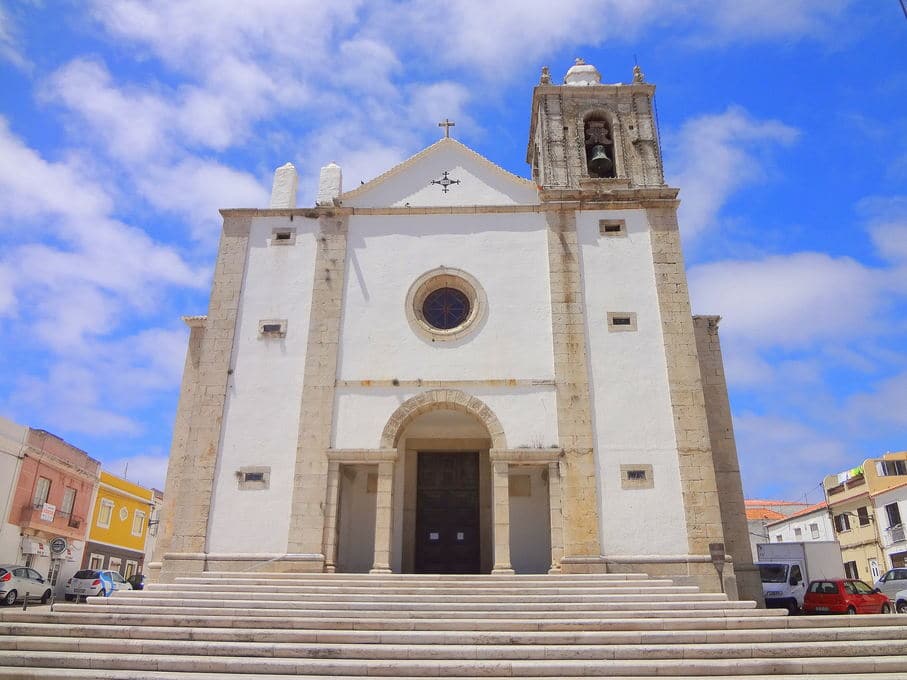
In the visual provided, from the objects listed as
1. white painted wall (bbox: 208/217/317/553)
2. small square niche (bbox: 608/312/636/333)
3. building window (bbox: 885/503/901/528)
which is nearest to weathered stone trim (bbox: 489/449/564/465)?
small square niche (bbox: 608/312/636/333)

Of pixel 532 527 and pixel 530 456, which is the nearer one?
pixel 530 456

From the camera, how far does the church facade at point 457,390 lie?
1299 centimetres

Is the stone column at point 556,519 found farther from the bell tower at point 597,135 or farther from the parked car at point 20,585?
the parked car at point 20,585

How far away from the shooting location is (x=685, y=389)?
13680 millimetres

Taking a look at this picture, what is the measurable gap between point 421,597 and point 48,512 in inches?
812

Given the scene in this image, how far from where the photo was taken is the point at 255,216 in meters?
15.6

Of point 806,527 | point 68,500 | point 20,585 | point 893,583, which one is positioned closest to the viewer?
point 20,585

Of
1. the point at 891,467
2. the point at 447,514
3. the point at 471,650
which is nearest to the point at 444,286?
the point at 447,514

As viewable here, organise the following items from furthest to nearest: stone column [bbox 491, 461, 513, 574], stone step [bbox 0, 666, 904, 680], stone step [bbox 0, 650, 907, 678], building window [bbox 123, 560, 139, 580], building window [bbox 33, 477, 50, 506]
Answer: building window [bbox 123, 560, 139, 580] < building window [bbox 33, 477, 50, 506] < stone column [bbox 491, 461, 513, 574] < stone step [bbox 0, 650, 907, 678] < stone step [bbox 0, 666, 904, 680]

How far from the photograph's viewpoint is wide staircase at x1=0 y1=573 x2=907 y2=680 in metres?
7.71

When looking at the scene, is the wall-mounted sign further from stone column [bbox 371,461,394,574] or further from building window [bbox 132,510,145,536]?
stone column [bbox 371,461,394,574]

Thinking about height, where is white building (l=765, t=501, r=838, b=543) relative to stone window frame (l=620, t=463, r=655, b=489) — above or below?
above

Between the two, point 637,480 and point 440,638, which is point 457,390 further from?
point 440,638

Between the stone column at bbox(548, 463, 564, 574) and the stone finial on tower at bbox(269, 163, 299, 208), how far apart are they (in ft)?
28.0
